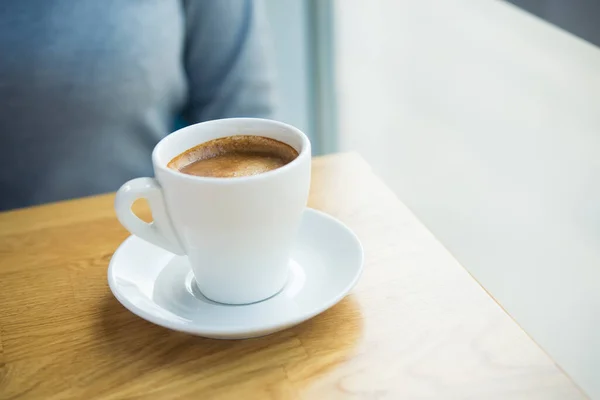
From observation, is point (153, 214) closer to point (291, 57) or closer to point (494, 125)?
point (494, 125)

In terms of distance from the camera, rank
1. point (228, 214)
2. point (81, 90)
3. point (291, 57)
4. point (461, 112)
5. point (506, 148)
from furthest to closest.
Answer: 1. point (291, 57)
2. point (461, 112)
3. point (506, 148)
4. point (81, 90)
5. point (228, 214)

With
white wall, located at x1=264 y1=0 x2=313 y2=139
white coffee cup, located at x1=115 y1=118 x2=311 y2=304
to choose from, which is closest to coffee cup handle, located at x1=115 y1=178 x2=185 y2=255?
white coffee cup, located at x1=115 y1=118 x2=311 y2=304

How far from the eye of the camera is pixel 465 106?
3.77ft

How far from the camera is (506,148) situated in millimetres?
1036

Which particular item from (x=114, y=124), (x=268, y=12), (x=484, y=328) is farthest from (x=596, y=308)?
(x=268, y=12)

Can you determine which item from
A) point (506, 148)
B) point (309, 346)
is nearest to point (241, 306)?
point (309, 346)

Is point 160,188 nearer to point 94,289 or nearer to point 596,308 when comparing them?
point 94,289

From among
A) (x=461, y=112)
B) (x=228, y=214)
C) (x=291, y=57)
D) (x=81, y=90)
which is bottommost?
(x=291, y=57)

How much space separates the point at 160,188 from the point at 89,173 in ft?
1.58

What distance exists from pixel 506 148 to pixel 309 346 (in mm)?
628

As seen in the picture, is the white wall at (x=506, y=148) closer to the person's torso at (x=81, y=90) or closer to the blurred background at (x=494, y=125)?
the blurred background at (x=494, y=125)

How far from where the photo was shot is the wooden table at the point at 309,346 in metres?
0.48

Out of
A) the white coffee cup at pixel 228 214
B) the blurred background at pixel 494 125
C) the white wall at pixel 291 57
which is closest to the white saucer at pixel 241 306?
the white coffee cup at pixel 228 214

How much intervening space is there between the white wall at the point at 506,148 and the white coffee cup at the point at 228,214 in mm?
483
